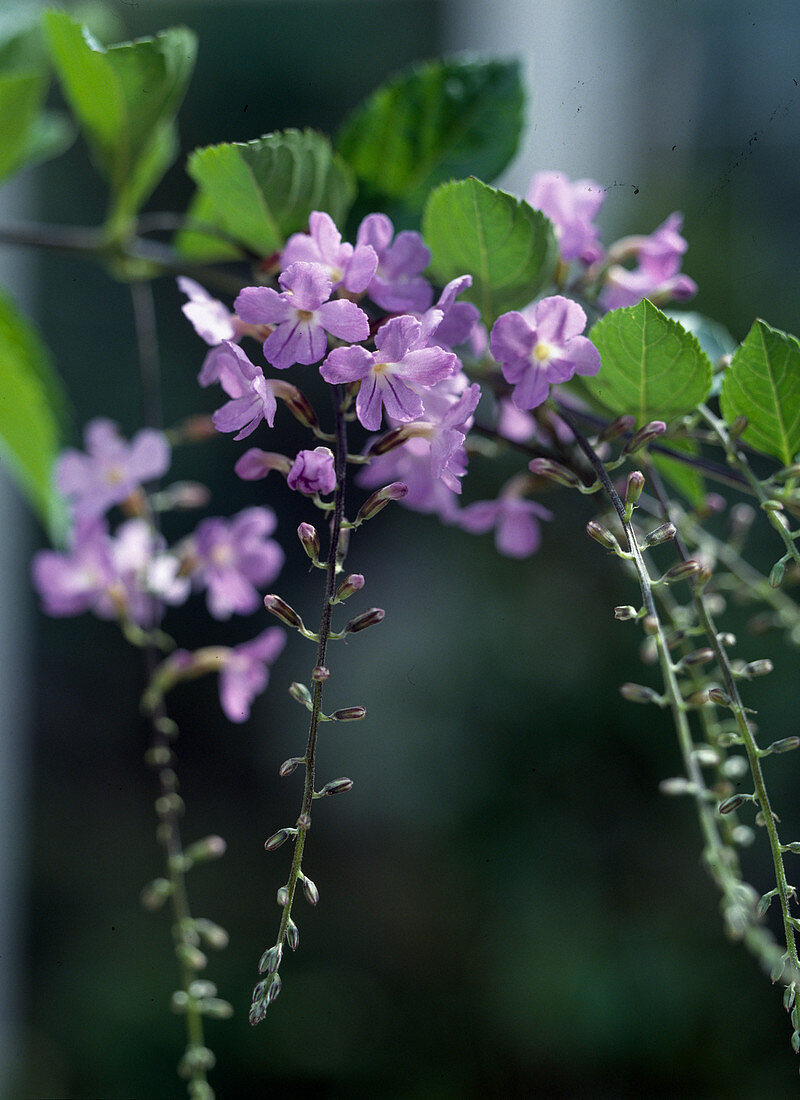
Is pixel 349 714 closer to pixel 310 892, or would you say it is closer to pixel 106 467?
pixel 310 892

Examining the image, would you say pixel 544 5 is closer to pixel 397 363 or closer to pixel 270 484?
pixel 270 484

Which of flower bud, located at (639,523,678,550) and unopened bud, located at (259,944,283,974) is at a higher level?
flower bud, located at (639,523,678,550)

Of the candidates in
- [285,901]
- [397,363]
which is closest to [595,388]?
[397,363]

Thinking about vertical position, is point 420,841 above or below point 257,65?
below

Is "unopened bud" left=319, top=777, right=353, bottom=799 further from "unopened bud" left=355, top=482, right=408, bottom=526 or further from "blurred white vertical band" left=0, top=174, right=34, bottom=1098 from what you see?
"blurred white vertical band" left=0, top=174, right=34, bottom=1098

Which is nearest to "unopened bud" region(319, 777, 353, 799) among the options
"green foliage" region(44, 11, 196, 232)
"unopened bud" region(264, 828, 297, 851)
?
"unopened bud" region(264, 828, 297, 851)
